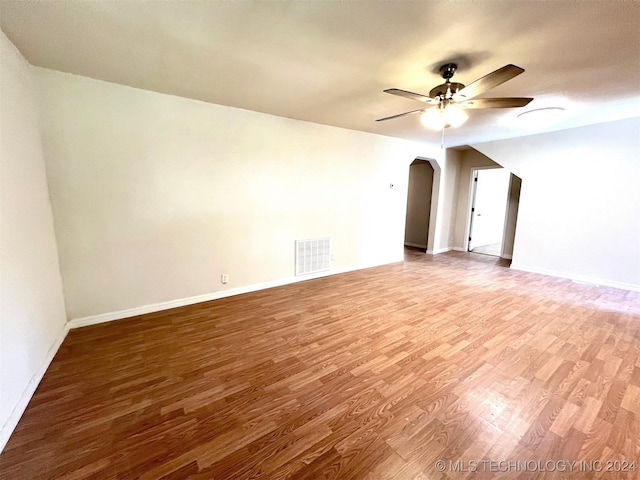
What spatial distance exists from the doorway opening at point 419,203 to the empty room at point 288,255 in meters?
2.39

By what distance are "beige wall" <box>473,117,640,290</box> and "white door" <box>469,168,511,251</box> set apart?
1583 millimetres

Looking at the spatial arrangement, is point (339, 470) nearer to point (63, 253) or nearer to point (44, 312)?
point (44, 312)

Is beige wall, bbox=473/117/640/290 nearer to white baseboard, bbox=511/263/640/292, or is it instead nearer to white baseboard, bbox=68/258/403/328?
white baseboard, bbox=511/263/640/292

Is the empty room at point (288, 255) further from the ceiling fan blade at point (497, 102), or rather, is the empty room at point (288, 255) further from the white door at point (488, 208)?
the white door at point (488, 208)

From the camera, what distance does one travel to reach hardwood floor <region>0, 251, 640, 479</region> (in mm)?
1330

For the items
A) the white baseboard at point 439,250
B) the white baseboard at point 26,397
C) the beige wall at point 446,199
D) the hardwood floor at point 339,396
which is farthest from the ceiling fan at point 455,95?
the white baseboard at point 439,250

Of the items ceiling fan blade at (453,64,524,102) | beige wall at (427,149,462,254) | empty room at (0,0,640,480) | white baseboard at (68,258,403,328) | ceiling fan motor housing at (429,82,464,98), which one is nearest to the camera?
empty room at (0,0,640,480)

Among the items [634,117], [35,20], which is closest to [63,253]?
[35,20]

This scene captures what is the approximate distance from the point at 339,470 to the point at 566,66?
3.36 m

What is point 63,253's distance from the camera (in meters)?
2.50

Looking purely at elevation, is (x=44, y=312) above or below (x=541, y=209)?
below

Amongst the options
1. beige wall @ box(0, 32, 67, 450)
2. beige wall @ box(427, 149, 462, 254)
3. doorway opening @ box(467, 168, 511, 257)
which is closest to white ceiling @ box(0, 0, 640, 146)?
beige wall @ box(0, 32, 67, 450)

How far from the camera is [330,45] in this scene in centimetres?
188

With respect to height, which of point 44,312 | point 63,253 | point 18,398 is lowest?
point 18,398
